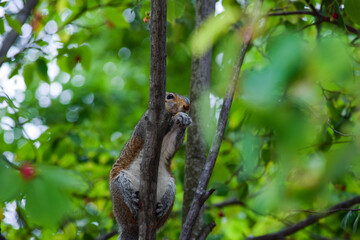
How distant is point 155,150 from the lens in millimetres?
2111

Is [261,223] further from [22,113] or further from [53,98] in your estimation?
[22,113]

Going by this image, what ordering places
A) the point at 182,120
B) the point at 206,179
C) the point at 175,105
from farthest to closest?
the point at 175,105 → the point at 182,120 → the point at 206,179

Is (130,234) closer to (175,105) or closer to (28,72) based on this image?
(175,105)

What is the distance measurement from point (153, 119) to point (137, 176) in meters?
1.24

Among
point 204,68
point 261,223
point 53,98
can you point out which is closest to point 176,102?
point 204,68

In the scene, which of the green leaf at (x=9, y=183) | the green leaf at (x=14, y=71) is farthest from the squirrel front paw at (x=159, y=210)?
the green leaf at (x=9, y=183)

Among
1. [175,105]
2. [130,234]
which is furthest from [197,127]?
[130,234]

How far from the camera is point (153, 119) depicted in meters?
2.04

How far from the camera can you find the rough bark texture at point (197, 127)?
321 cm

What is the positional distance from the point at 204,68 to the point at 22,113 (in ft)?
4.83

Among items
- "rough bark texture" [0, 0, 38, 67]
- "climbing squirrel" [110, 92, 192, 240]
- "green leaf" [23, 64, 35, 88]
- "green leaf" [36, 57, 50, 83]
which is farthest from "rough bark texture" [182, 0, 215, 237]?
"rough bark texture" [0, 0, 38, 67]

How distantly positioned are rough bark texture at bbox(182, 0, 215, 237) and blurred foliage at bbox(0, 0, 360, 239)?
0.16 m

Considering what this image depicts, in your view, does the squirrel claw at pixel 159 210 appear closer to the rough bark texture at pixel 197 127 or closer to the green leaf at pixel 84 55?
the rough bark texture at pixel 197 127

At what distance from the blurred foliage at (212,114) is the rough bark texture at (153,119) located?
25 cm
